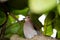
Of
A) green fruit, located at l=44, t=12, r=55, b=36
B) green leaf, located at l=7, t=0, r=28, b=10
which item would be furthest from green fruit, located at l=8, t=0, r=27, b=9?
green fruit, located at l=44, t=12, r=55, b=36

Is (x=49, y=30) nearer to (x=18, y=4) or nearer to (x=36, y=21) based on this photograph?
(x=36, y=21)

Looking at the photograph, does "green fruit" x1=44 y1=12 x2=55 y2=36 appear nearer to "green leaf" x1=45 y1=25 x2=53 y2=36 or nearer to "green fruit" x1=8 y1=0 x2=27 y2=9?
"green leaf" x1=45 y1=25 x2=53 y2=36

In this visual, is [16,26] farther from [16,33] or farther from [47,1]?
[47,1]

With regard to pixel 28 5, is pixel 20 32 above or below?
below

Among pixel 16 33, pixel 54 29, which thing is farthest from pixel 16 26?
pixel 54 29

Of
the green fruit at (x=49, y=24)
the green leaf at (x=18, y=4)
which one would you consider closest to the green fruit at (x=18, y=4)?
the green leaf at (x=18, y=4)

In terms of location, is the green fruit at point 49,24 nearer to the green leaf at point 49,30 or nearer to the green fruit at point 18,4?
the green leaf at point 49,30
